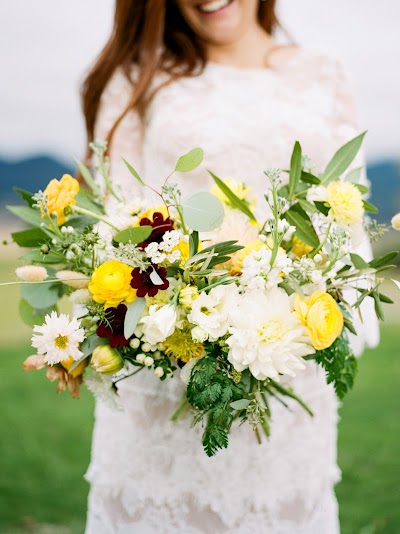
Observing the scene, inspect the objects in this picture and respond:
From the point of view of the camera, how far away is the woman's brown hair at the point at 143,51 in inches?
74.9

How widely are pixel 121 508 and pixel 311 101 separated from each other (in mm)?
1147

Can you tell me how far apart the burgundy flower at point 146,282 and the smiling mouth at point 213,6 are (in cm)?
102

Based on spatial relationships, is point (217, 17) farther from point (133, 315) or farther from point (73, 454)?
point (73, 454)

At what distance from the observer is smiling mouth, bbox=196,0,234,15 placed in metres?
1.88

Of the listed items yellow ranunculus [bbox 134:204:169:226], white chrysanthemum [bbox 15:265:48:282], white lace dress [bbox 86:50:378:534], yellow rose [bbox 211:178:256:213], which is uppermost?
yellow ranunculus [bbox 134:204:169:226]

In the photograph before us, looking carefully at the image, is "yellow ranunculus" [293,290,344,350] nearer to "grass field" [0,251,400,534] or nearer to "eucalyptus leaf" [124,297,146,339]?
"eucalyptus leaf" [124,297,146,339]

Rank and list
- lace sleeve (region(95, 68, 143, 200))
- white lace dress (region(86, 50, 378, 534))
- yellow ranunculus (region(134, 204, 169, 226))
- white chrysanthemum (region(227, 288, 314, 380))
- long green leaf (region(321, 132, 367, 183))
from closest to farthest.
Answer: white chrysanthemum (region(227, 288, 314, 380)) → yellow ranunculus (region(134, 204, 169, 226)) → long green leaf (region(321, 132, 367, 183)) → white lace dress (region(86, 50, 378, 534)) → lace sleeve (region(95, 68, 143, 200))

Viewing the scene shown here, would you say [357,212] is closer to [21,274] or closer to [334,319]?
[334,319]

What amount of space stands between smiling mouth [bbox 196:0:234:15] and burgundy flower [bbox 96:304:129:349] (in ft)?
3.45

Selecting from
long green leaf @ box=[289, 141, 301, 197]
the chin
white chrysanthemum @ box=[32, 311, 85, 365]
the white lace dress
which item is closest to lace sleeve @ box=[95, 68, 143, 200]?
the white lace dress

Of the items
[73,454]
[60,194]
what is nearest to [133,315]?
[60,194]

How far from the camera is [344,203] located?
4.12 feet

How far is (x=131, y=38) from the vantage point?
1.98 meters

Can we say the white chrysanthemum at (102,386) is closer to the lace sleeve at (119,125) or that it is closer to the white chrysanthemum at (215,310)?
the white chrysanthemum at (215,310)
